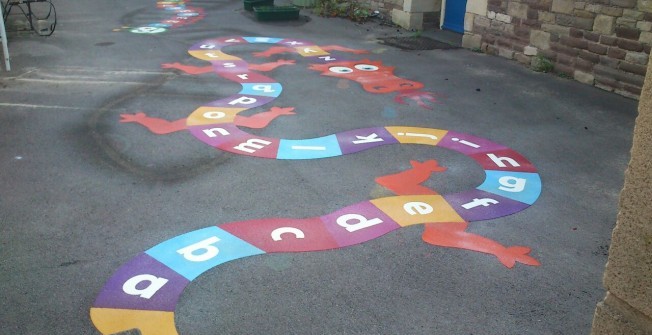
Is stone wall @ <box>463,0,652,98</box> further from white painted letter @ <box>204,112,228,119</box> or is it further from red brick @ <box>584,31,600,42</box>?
white painted letter @ <box>204,112,228,119</box>

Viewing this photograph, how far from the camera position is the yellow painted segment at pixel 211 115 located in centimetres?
772

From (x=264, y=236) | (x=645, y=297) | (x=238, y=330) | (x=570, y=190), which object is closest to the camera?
(x=645, y=297)

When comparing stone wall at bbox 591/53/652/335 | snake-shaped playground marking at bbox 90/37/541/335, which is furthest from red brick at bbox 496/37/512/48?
stone wall at bbox 591/53/652/335

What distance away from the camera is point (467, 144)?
707 centimetres

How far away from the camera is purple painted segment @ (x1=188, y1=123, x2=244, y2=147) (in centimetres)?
705

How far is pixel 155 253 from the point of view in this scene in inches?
181

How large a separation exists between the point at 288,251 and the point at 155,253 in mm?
1103

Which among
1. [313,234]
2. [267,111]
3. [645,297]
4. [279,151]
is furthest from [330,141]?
[645,297]

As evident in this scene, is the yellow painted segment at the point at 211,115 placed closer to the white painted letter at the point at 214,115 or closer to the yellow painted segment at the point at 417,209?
the white painted letter at the point at 214,115

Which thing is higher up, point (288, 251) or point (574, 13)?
point (574, 13)

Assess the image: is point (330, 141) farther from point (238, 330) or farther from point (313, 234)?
point (238, 330)

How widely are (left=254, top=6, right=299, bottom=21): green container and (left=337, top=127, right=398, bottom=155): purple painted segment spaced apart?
8.89 metres

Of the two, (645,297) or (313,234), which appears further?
(313,234)

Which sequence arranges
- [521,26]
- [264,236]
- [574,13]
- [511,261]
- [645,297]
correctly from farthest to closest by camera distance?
[521,26]
[574,13]
[264,236]
[511,261]
[645,297]
